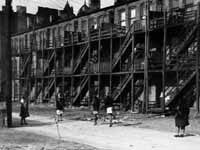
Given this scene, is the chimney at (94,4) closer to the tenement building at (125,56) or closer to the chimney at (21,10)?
the tenement building at (125,56)

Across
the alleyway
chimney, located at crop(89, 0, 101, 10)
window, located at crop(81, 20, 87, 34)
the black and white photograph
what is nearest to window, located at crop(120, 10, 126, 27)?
the black and white photograph

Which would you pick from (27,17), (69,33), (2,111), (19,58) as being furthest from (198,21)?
(27,17)

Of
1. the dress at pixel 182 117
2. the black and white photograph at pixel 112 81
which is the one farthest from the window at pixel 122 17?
the dress at pixel 182 117

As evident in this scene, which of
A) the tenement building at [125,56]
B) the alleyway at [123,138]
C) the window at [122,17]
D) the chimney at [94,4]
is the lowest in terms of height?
the alleyway at [123,138]

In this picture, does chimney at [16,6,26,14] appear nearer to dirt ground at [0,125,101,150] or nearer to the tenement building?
the tenement building

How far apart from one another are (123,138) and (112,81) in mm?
20413

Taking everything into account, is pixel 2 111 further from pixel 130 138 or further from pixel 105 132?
pixel 130 138

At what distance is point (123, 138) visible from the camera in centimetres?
1498

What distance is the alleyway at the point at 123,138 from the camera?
12898 millimetres

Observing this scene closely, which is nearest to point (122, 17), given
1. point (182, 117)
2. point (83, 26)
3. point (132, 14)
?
point (132, 14)

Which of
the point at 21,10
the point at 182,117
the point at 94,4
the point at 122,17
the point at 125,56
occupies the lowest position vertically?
the point at 182,117

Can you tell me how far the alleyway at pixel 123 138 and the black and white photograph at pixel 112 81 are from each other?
0.11ft

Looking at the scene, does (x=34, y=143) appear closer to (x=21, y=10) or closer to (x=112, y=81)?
(x=112, y=81)

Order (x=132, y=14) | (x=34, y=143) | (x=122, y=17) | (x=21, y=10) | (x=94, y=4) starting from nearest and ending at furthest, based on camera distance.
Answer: (x=34, y=143)
(x=132, y=14)
(x=122, y=17)
(x=94, y=4)
(x=21, y=10)
